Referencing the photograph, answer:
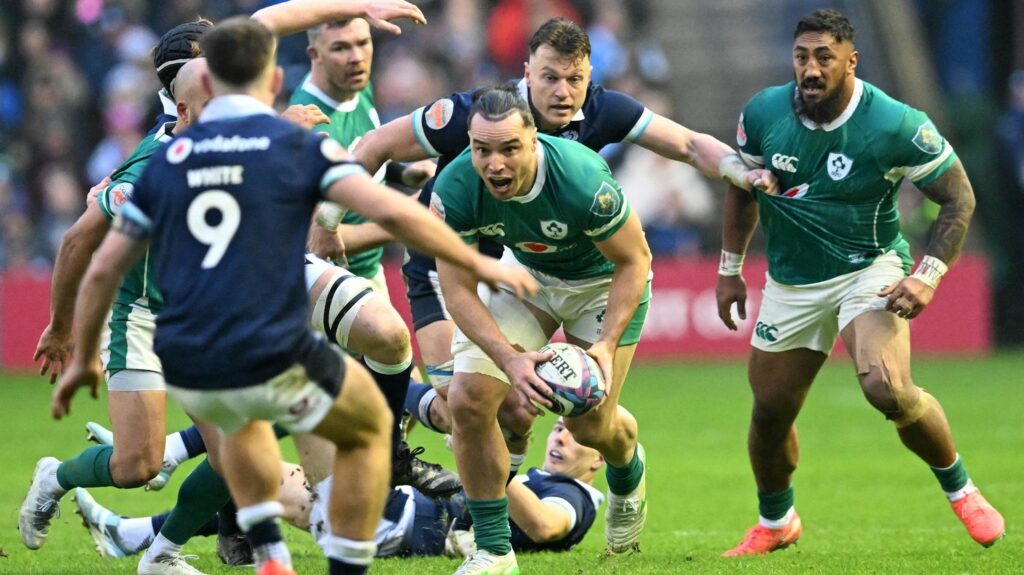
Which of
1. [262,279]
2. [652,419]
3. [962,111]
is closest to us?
[262,279]

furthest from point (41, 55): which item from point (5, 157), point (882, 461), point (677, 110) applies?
point (882, 461)

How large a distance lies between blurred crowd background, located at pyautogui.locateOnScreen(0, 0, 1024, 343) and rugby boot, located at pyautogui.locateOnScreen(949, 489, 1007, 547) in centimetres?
1187

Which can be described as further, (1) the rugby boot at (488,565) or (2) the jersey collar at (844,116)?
(2) the jersey collar at (844,116)

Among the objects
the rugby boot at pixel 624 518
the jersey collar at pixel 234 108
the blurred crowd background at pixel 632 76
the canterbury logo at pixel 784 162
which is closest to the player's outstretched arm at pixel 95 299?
the jersey collar at pixel 234 108

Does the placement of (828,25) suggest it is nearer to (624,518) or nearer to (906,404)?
(906,404)

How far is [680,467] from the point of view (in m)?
11.0

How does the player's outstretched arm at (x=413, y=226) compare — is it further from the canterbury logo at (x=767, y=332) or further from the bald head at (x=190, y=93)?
the canterbury logo at (x=767, y=332)

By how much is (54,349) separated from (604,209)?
2393 mm

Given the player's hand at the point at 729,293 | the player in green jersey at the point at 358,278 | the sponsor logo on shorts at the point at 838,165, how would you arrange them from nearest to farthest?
the player in green jersey at the point at 358,278 → the sponsor logo on shorts at the point at 838,165 → the player's hand at the point at 729,293

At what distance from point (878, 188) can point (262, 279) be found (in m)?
3.50

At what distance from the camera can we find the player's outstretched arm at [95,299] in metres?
4.85

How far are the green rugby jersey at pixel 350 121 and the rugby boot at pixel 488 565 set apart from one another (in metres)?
2.59

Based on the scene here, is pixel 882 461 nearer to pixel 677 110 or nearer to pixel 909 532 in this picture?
pixel 909 532

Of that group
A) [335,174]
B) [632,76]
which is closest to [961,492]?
[335,174]
